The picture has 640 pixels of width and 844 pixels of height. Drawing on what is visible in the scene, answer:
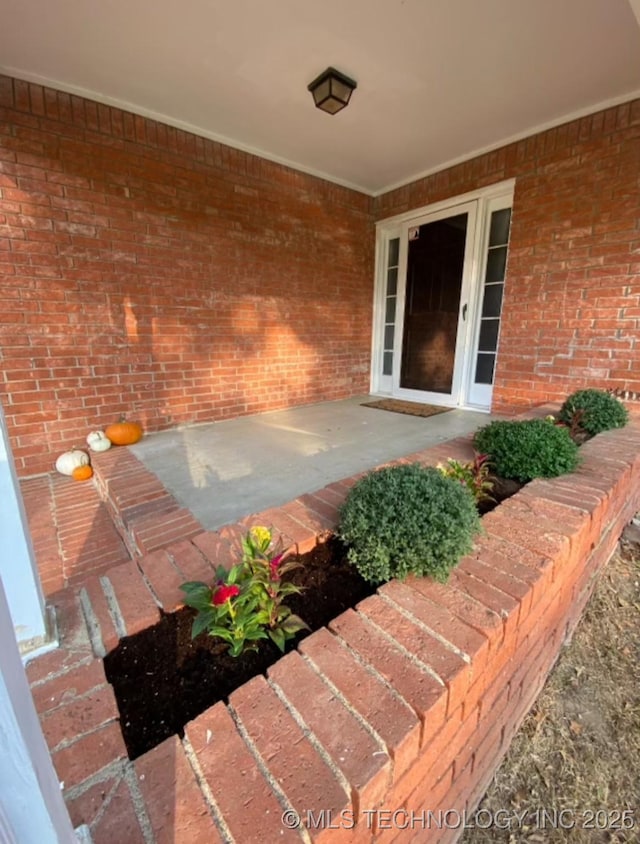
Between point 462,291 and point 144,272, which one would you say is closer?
point 144,272

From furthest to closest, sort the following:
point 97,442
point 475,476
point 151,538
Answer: point 97,442
point 475,476
point 151,538

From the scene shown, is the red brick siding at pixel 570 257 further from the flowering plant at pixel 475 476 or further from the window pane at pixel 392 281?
the flowering plant at pixel 475 476

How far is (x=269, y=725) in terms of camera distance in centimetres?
67

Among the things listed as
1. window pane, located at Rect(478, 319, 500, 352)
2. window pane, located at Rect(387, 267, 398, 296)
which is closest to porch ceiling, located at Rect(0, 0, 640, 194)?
window pane, located at Rect(387, 267, 398, 296)

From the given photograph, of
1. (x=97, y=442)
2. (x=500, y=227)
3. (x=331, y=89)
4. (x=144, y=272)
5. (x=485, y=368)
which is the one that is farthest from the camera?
(x=485, y=368)

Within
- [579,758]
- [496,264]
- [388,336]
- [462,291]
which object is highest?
[496,264]

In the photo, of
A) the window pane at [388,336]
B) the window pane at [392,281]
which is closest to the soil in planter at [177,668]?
the window pane at [388,336]

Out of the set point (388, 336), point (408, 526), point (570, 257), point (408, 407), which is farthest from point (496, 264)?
point (408, 526)

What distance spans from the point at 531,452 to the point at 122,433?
272cm

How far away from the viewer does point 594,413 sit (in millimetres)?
2314

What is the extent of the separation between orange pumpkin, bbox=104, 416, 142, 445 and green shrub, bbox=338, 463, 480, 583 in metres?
2.22

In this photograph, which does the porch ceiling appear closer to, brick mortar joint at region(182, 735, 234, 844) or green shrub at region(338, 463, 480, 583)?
green shrub at region(338, 463, 480, 583)

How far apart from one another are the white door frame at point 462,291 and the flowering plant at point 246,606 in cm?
336

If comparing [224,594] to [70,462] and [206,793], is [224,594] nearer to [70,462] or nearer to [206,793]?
[206,793]
